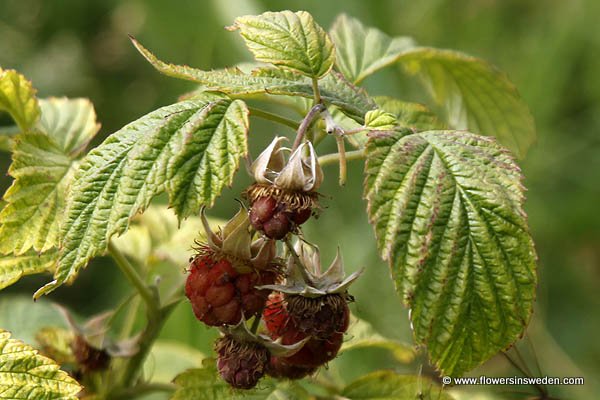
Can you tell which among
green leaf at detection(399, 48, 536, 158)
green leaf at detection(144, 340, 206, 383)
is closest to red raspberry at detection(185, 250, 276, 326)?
green leaf at detection(399, 48, 536, 158)

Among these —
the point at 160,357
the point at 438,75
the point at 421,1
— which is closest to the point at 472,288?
the point at 438,75

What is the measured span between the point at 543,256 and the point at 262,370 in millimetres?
2471

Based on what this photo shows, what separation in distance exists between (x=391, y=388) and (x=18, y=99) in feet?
2.17

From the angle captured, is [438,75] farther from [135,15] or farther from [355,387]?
[135,15]

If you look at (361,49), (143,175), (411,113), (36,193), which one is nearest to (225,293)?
(143,175)

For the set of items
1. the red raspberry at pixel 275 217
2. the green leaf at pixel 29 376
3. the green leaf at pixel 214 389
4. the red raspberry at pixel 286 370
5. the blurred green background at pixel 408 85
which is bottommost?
the blurred green background at pixel 408 85

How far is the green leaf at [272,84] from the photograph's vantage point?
890mm

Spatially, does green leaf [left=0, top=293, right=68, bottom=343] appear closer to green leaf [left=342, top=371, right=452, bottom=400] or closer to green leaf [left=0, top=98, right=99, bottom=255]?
green leaf [left=0, top=98, right=99, bottom=255]

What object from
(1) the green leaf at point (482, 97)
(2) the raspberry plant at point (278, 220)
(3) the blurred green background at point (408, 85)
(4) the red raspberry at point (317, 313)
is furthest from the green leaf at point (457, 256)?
(3) the blurred green background at point (408, 85)

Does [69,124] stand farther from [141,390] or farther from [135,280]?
[141,390]

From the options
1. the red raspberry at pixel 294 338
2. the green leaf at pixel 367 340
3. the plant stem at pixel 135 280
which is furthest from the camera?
the green leaf at pixel 367 340

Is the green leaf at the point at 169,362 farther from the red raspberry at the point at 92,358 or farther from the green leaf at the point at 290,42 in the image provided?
the green leaf at the point at 290,42

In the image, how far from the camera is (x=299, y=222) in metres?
0.81

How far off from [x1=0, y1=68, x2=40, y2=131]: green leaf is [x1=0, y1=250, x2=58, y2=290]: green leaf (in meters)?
0.20
